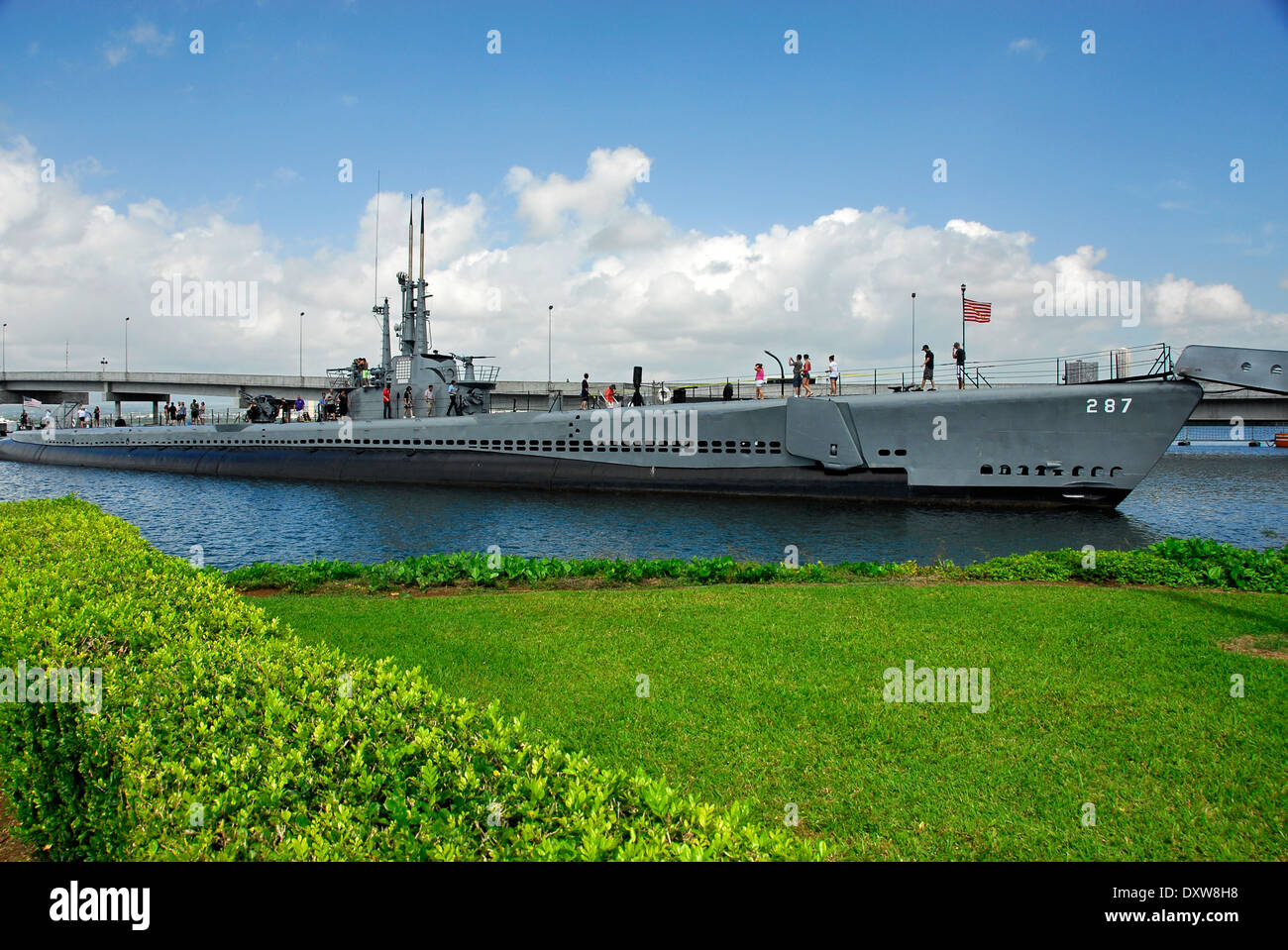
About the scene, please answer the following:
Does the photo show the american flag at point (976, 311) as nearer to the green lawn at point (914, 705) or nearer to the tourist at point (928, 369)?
the tourist at point (928, 369)

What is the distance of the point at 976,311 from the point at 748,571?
16753 mm

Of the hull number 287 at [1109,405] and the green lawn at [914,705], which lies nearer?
the green lawn at [914,705]

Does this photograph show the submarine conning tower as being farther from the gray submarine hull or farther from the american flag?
the american flag

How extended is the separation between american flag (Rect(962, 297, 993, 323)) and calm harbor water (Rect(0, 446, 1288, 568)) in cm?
608

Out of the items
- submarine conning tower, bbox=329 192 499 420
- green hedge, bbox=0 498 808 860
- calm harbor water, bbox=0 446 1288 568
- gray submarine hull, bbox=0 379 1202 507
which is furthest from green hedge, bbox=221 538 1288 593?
submarine conning tower, bbox=329 192 499 420

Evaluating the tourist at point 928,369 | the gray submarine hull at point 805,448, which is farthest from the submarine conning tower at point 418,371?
the tourist at point 928,369

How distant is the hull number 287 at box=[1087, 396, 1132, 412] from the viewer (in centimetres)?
2155

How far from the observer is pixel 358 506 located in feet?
83.2

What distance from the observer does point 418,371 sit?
116ft

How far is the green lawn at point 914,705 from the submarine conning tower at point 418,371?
26964 mm

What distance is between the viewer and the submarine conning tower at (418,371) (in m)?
35.2

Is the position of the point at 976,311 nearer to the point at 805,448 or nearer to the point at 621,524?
the point at 805,448
